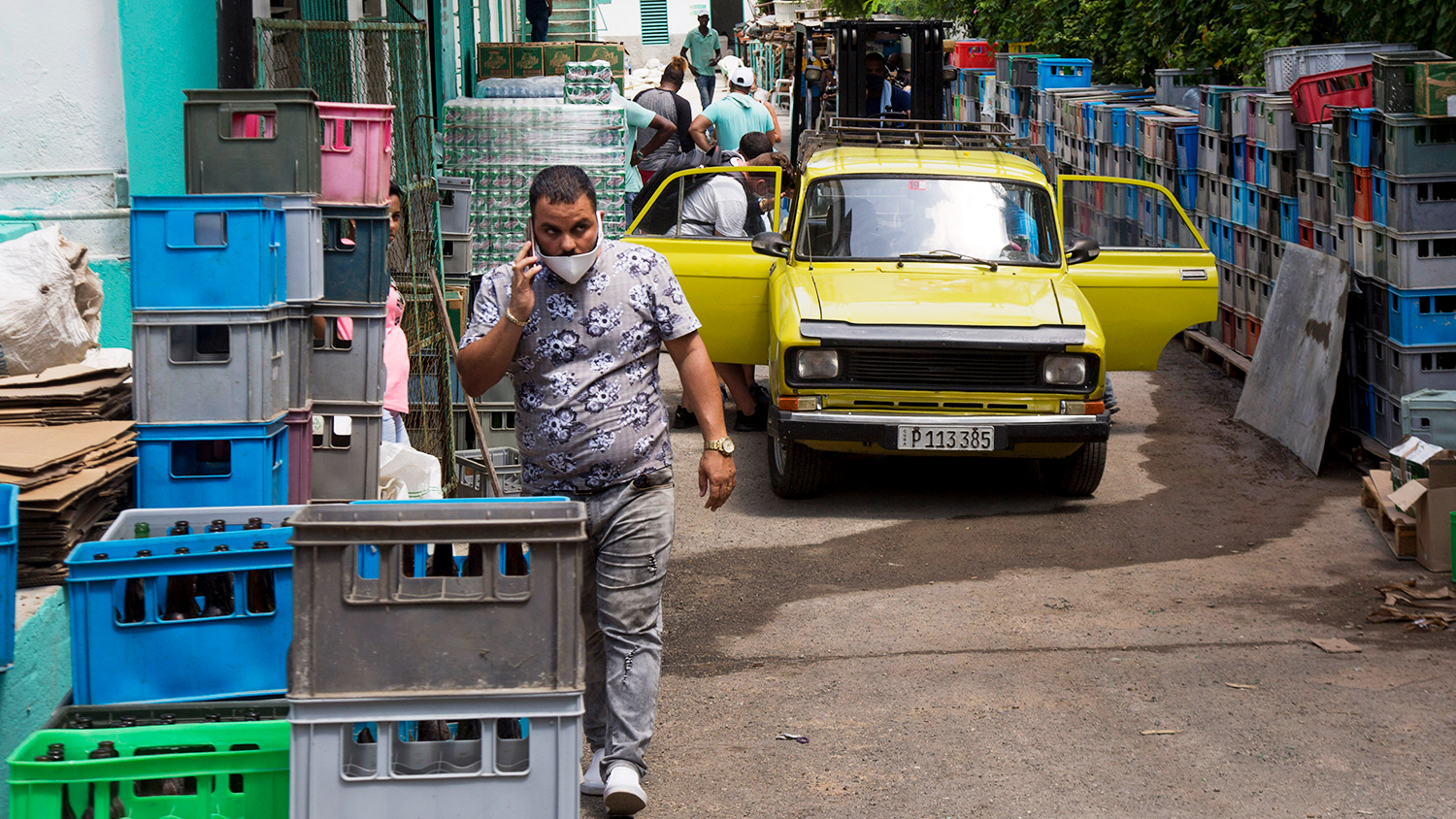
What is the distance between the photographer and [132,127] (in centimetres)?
636

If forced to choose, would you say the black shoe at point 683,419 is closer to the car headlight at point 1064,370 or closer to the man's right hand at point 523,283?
the car headlight at point 1064,370

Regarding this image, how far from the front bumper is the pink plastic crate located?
313 cm

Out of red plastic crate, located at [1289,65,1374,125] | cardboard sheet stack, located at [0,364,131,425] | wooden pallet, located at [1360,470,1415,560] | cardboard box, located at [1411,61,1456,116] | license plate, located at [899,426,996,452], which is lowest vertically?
wooden pallet, located at [1360,470,1415,560]

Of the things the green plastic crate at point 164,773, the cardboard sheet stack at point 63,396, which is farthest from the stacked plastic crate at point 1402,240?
the green plastic crate at point 164,773

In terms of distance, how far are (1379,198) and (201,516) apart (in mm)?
7211

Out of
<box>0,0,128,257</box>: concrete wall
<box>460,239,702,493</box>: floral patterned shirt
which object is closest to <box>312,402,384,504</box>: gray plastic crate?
<box>460,239,702,493</box>: floral patterned shirt

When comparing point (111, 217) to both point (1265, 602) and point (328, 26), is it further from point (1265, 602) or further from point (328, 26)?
point (1265, 602)

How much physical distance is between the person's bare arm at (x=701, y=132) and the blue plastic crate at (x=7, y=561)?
11.5 meters

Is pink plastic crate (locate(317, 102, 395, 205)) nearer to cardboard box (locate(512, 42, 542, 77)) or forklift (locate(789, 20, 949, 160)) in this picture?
cardboard box (locate(512, 42, 542, 77))

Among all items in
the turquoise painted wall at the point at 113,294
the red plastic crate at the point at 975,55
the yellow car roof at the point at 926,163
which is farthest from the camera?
the red plastic crate at the point at 975,55

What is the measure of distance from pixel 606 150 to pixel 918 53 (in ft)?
30.5

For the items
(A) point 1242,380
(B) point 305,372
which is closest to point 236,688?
(B) point 305,372

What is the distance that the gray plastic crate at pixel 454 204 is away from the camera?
8867mm

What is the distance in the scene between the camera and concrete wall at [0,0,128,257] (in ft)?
20.4
